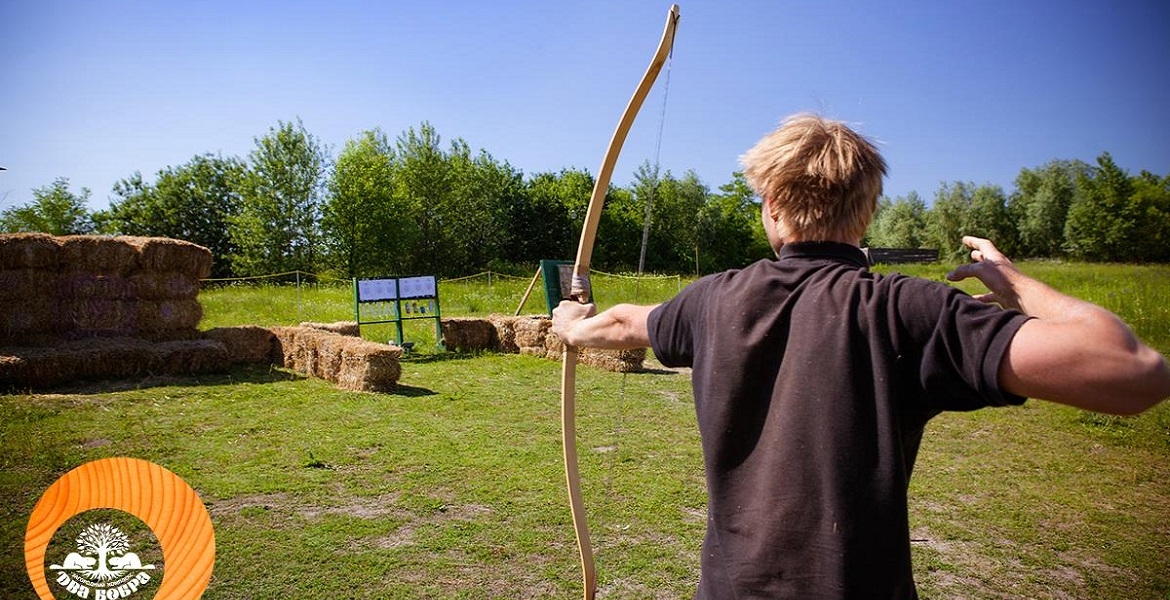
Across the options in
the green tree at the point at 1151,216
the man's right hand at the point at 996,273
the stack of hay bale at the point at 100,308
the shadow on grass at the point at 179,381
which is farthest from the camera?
the green tree at the point at 1151,216

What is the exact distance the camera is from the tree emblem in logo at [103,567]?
3.92 meters

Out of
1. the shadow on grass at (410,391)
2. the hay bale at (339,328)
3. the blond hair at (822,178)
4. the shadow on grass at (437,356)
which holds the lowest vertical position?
the shadow on grass at (410,391)

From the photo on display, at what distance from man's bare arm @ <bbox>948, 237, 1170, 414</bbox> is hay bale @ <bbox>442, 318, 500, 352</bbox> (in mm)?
13869

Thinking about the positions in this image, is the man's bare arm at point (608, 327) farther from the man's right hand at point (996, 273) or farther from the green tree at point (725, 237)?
the green tree at point (725, 237)

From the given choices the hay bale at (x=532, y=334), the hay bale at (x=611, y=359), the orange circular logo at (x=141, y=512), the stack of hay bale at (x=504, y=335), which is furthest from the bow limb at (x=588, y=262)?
the hay bale at (x=532, y=334)

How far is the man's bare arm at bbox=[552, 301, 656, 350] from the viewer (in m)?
1.85

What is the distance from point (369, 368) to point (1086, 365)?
31.1 ft

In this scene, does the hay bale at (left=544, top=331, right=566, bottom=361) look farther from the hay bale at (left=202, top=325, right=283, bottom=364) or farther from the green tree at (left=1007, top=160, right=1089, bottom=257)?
the green tree at (left=1007, top=160, right=1089, bottom=257)

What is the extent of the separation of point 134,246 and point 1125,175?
20.7 meters

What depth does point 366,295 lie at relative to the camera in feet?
46.7

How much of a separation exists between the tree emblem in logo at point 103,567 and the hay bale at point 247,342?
8023mm

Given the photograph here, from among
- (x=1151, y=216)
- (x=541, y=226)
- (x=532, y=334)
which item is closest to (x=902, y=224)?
(x=1151, y=216)

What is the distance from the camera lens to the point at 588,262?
8.85 feet

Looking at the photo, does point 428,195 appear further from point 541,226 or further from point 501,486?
point 501,486
